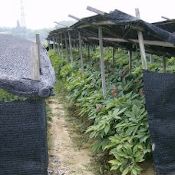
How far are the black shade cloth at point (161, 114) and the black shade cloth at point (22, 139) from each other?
5.55ft

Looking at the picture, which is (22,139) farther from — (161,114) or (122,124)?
(122,124)

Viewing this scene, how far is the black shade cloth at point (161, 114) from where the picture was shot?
6.01m

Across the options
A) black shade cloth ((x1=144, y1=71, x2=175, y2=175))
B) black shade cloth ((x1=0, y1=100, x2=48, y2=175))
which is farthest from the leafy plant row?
black shade cloth ((x1=0, y1=100, x2=48, y2=175))

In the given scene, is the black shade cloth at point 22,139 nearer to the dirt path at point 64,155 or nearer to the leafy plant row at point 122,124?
the leafy plant row at point 122,124

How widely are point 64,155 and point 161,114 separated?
311 cm

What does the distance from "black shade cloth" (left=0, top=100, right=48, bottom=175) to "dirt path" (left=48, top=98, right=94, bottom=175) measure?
78.6 inches

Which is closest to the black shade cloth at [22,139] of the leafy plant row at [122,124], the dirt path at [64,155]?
the leafy plant row at [122,124]

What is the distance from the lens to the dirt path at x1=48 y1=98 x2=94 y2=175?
7.62 m

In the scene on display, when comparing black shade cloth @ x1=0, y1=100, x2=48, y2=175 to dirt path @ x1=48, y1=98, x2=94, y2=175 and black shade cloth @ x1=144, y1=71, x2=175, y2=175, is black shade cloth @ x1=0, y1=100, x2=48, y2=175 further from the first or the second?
dirt path @ x1=48, y1=98, x2=94, y2=175

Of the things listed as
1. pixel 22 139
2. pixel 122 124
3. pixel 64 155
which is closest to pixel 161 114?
pixel 122 124

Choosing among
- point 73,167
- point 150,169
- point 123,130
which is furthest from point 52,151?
point 150,169

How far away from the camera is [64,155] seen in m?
8.52

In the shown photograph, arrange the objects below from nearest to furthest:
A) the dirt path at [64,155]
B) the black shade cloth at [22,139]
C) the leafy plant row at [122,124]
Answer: the black shade cloth at [22,139], the leafy plant row at [122,124], the dirt path at [64,155]

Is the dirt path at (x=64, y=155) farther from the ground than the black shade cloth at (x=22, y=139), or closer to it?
closer to it
